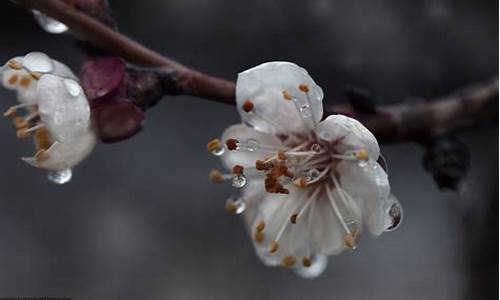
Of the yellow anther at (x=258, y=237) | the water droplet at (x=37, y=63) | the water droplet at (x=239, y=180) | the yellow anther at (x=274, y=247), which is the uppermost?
the water droplet at (x=37, y=63)

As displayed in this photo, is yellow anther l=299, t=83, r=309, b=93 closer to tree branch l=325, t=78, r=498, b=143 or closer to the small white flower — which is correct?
the small white flower

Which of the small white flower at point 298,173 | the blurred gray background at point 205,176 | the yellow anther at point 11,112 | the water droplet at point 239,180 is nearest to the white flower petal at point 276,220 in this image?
the small white flower at point 298,173

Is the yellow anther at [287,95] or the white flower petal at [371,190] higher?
the yellow anther at [287,95]

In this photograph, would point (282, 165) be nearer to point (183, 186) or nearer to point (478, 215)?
point (478, 215)

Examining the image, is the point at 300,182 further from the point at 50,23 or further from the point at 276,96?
the point at 50,23

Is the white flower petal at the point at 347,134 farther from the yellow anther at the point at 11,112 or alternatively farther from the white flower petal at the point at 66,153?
the yellow anther at the point at 11,112

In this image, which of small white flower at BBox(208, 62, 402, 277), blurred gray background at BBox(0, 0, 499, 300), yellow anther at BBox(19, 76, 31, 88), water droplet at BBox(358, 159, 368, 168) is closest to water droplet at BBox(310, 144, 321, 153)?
small white flower at BBox(208, 62, 402, 277)

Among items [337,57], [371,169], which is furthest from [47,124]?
[337,57]
